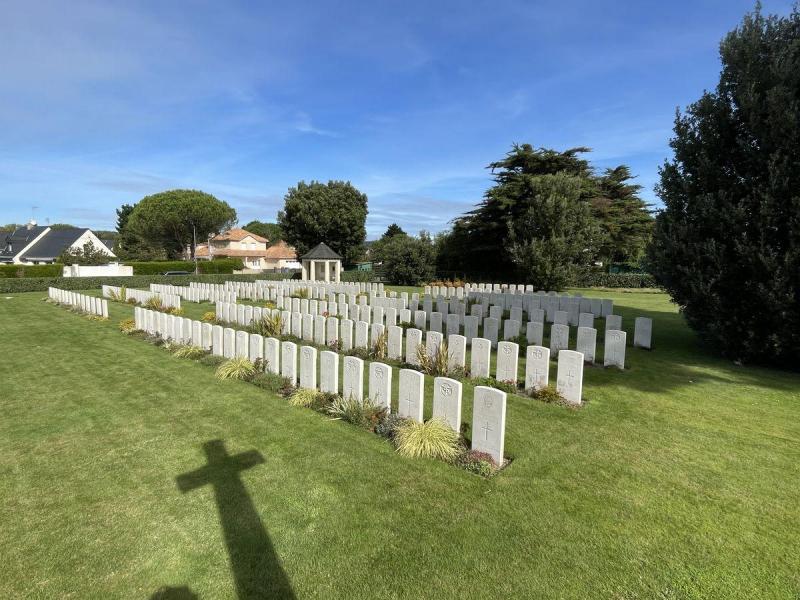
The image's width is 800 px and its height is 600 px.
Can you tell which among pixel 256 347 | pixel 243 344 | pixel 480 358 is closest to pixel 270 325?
pixel 243 344

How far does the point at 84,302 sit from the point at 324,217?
24.8 m

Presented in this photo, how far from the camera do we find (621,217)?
3744 centimetres

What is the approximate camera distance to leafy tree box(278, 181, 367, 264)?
130ft

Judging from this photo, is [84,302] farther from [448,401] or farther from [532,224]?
[532,224]

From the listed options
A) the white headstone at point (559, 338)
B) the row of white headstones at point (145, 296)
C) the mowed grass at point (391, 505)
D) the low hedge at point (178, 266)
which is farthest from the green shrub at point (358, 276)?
the mowed grass at point (391, 505)

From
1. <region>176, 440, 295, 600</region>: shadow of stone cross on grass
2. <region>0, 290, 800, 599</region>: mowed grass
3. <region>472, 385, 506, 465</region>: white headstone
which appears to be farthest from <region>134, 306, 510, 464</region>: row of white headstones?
<region>176, 440, 295, 600</region>: shadow of stone cross on grass

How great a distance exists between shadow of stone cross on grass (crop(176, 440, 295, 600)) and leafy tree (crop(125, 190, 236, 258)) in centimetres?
5885

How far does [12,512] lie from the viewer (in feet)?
12.0

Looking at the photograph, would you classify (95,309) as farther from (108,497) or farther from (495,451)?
(495,451)

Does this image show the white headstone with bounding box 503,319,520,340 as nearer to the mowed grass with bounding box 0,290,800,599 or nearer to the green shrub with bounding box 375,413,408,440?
the mowed grass with bounding box 0,290,800,599

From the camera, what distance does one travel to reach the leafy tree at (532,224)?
24938 mm

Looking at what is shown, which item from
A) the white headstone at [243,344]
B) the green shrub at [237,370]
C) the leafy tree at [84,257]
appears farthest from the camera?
the leafy tree at [84,257]

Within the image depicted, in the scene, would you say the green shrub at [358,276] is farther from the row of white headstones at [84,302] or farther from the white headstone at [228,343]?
the white headstone at [228,343]

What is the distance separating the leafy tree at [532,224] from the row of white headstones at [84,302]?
21.2 metres
